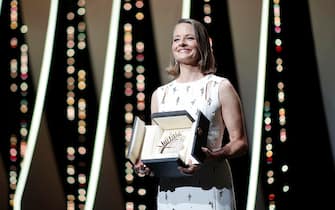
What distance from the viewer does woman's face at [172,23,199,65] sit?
1402 millimetres

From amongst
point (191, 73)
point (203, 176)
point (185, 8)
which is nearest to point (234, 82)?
point (185, 8)

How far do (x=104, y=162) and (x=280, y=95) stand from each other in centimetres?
88

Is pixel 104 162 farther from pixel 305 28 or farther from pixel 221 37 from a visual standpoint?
pixel 305 28

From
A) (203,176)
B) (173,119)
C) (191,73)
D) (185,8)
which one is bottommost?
(203,176)

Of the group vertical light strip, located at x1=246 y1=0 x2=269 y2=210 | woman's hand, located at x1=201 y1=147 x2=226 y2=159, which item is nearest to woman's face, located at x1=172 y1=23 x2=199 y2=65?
woman's hand, located at x1=201 y1=147 x2=226 y2=159

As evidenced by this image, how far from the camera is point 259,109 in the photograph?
244cm

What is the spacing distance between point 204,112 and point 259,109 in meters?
1.13

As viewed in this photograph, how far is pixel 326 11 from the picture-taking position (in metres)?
2.50

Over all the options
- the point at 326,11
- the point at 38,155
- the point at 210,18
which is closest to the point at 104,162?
the point at 38,155

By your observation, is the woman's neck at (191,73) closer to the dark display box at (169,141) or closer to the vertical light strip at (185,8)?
the dark display box at (169,141)

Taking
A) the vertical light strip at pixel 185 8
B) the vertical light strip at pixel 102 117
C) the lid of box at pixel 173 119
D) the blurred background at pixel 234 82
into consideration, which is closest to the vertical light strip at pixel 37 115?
the blurred background at pixel 234 82

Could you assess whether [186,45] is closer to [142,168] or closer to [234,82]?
[142,168]

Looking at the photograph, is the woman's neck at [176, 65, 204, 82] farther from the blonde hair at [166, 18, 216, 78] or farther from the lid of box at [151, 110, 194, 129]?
the lid of box at [151, 110, 194, 129]

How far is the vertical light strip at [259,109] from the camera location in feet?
7.89
